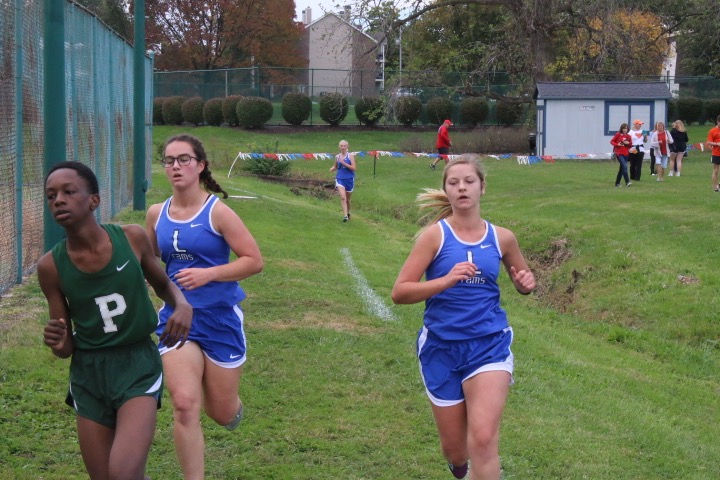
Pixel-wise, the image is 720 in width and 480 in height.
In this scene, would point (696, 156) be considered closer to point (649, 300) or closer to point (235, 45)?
point (649, 300)

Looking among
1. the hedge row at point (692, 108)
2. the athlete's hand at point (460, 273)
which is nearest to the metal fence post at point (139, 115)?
the athlete's hand at point (460, 273)

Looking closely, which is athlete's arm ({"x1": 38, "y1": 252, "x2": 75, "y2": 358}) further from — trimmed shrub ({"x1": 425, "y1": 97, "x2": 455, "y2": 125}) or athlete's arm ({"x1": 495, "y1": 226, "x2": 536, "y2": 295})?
trimmed shrub ({"x1": 425, "y1": 97, "x2": 455, "y2": 125})

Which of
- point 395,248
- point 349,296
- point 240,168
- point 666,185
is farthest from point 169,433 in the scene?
point 240,168

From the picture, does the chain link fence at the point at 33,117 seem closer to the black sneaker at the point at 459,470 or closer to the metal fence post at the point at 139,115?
the metal fence post at the point at 139,115

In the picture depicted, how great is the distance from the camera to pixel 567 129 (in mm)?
38531

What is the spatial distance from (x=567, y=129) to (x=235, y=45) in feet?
131

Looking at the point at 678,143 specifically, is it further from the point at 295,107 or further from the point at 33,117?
the point at 295,107

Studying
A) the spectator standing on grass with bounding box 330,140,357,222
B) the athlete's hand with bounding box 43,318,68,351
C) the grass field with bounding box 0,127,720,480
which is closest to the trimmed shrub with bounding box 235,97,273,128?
the grass field with bounding box 0,127,720,480

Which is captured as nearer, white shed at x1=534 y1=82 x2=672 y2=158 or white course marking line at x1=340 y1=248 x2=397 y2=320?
white course marking line at x1=340 y1=248 x2=397 y2=320

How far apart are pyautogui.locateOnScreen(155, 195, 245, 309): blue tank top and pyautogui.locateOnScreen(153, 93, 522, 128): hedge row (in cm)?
4035

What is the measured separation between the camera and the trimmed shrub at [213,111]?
48.5m

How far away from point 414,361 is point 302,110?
40.7 m

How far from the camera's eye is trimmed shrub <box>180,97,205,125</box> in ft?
161

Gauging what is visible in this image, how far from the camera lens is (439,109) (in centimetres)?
5044
